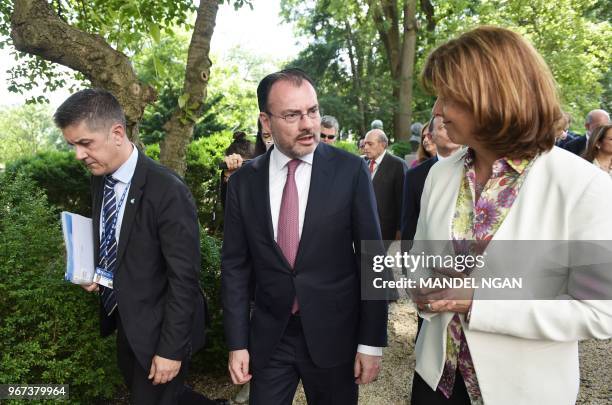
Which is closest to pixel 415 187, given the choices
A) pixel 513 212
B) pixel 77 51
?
pixel 513 212

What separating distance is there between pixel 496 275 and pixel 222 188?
3.81 metres

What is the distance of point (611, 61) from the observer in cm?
2244

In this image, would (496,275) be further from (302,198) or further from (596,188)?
(302,198)

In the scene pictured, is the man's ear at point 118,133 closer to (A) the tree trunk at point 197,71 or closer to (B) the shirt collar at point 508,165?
(B) the shirt collar at point 508,165

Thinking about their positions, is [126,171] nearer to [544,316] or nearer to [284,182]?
[284,182]

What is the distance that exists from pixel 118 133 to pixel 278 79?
921 mm

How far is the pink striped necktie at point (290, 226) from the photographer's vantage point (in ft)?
6.98

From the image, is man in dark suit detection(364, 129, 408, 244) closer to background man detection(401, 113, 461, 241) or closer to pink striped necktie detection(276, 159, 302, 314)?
background man detection(401, 113, 461, 241)

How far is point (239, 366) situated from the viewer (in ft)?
7.17

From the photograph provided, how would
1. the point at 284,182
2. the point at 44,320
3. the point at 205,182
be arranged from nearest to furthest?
the point at 284,182 → the point at 44,320 → the point at 205,182

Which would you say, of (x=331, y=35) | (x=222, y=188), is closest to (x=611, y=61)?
(x=331, y=35)

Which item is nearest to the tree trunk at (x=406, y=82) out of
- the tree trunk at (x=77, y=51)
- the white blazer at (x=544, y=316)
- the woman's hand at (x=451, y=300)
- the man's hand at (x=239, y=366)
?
the tree trunk at (x=77, y=51)

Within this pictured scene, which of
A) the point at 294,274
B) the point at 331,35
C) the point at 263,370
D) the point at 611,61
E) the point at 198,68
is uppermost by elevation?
the point at 331,35

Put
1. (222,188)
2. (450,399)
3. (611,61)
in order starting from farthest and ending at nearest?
1. (611,61)
2. (222,188)
3. (450,399)
